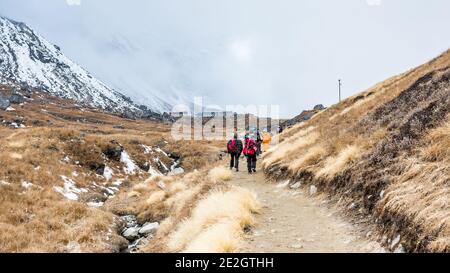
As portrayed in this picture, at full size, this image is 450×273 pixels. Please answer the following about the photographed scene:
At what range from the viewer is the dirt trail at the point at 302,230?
8516mm

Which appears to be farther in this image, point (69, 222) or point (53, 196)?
point (53, 196)

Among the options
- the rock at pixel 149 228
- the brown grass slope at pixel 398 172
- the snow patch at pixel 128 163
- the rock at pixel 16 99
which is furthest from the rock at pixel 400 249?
the rock at pixel 16 99

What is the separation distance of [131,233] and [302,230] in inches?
405

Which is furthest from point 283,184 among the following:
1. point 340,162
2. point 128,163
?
point 128,163

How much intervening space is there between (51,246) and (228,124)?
13017 cm

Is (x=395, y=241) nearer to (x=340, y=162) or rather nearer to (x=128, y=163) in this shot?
(x=340, y=162)

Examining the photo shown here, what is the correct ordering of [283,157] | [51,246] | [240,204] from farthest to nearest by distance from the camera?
1. [283,157]
2. [51,246]
3. [240,204]

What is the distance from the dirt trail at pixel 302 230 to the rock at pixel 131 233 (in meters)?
6.70

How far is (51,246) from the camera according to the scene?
15711 millimetres

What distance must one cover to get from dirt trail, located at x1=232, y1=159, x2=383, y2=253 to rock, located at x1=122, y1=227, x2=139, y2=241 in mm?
6698

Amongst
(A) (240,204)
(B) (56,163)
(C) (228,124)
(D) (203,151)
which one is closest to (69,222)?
(A) (240,204)

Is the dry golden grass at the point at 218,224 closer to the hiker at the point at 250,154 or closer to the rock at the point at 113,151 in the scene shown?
the hiker at the point at 250,154

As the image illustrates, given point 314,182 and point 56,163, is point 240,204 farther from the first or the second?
point 56,163

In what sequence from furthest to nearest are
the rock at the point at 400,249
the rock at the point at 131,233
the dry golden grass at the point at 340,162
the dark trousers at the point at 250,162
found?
the dark trousers at the point at 250,162 < the rock at the point at 131,233 < the dry golden grass at the point at 340,162 < the rock at the point at 400,249
